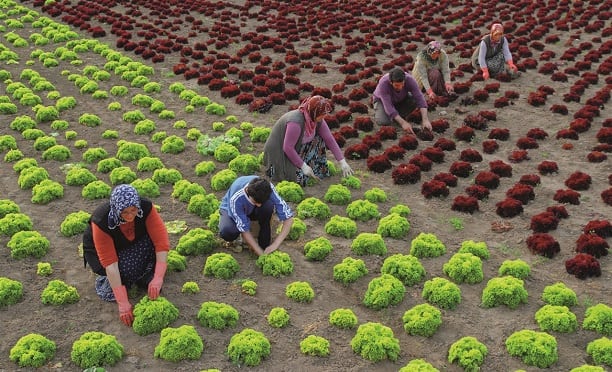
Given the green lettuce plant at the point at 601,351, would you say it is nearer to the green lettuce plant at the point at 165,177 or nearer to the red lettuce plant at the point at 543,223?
the red lettuce plant at the point at 543,223

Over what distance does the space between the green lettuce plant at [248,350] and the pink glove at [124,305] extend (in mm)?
1305

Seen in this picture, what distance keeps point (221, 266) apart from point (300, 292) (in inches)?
48.3

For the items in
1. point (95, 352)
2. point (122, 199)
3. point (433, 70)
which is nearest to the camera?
point (122, 199)

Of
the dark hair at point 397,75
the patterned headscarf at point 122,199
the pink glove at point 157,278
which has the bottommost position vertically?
the pink glove at point 157,278

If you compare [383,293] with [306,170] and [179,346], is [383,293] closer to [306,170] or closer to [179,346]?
[179,346]

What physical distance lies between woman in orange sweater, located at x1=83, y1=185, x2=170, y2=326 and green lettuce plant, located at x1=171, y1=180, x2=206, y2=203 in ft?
9.62

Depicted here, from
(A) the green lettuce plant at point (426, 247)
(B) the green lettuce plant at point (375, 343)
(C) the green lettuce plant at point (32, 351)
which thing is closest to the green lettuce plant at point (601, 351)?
(B) the green lettuce plant at point (375, 343)

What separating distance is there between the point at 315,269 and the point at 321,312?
39.8 inches

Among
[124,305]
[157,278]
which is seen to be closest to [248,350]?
[157,278]

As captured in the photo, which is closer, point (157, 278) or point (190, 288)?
point (157, 278)

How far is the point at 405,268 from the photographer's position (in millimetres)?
8133

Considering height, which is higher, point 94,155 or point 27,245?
point 27,245

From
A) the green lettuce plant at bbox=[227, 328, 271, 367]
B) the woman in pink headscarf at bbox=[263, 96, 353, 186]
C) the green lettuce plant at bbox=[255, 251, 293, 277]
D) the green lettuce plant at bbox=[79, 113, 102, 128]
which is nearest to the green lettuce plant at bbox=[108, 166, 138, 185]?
the woman in pink headscarf at bbox=[263, 96, 353, 186]

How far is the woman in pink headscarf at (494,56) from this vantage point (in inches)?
596
